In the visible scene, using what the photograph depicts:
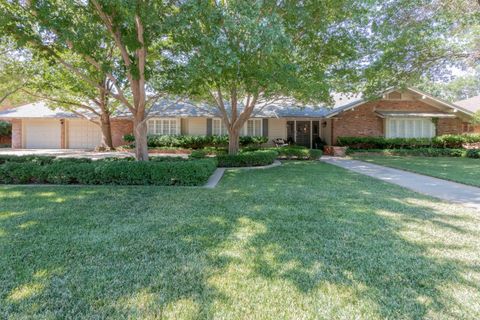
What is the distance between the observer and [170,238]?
13.4 ft

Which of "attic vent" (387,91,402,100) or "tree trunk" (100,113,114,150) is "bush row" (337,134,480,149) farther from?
"tree trunk" (100,113,114,150)

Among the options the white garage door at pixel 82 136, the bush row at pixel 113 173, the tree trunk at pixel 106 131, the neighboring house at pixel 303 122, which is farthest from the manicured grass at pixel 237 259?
the white garage door at pixel 82 136

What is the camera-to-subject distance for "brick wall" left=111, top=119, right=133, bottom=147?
902 inches

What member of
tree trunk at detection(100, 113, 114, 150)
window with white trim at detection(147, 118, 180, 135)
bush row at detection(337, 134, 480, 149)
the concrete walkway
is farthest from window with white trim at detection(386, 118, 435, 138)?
tree trunk at detection(100, 113, 114, 150)

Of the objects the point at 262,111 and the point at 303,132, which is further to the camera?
the point at 303,132

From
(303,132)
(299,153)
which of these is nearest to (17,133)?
(299,153)

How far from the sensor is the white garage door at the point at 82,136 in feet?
77.3

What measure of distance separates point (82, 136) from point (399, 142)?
83.4ft

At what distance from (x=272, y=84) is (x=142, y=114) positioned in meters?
4.74

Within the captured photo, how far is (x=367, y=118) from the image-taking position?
21328 millimetres

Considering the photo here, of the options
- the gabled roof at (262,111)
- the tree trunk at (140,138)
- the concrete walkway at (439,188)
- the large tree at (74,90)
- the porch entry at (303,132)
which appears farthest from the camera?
the porch entry at (303,132)

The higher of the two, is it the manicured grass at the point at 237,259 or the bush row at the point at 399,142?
the bush row at the point at 399,142

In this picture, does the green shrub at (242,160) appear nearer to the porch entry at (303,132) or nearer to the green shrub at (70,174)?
the green shrub at (70,174)

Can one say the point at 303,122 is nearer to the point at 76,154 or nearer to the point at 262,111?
the point at 262,111
